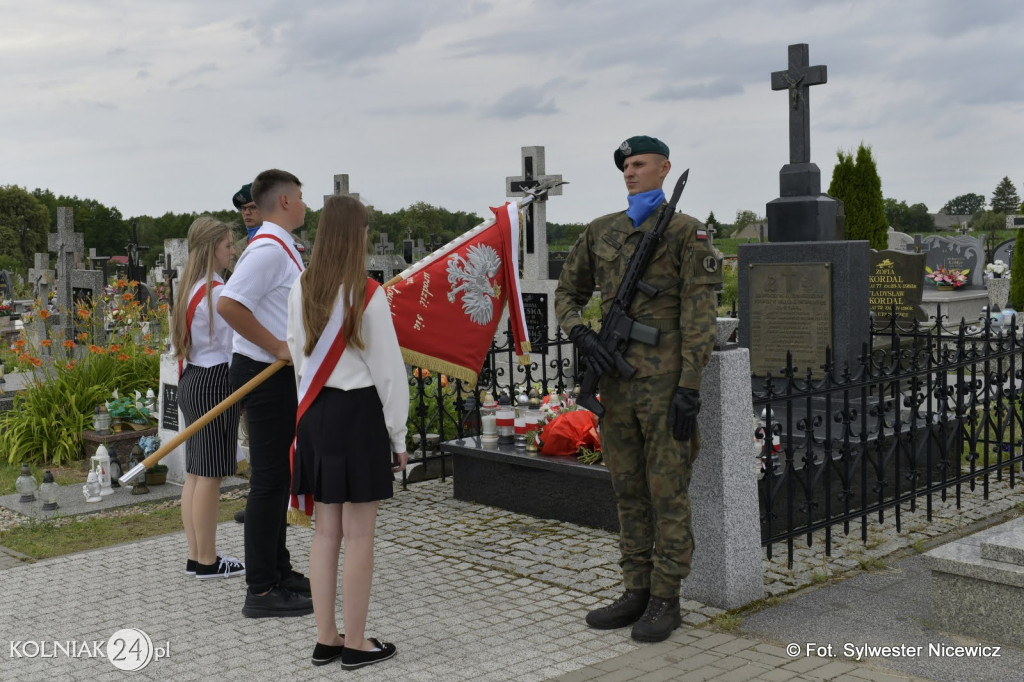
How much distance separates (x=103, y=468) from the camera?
823cm

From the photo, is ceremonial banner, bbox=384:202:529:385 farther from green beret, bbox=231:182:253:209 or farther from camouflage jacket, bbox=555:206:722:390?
green beret, bbox=231:182:253:209

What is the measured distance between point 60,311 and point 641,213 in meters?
9.95

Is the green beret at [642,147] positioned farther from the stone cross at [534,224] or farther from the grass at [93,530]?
the stone cross at [534,224]

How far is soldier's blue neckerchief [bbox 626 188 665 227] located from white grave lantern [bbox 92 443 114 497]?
529cm

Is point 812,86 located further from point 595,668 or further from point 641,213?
point 595,668

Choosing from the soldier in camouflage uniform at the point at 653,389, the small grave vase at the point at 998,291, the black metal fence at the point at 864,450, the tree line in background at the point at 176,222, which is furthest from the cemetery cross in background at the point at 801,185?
the tree line in background at the point at 176,222

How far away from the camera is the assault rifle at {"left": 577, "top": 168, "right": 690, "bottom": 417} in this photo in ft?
15.1

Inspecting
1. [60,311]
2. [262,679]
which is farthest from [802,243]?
[60,311]

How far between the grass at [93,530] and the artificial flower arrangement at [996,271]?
58.3 ft

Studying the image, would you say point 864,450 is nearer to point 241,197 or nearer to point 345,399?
point 345,399

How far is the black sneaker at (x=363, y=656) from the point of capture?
14.3ft

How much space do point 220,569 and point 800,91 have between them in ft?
20.6

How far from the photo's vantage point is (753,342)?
841 cm

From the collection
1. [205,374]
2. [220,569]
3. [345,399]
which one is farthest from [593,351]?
[220,569]
